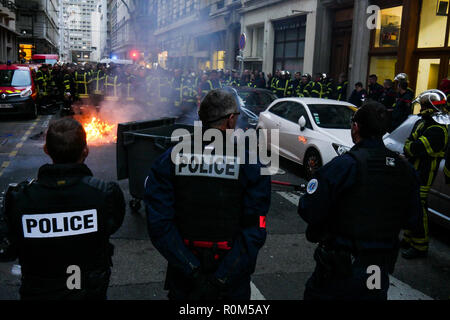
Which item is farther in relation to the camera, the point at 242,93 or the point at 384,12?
the point at 384,12

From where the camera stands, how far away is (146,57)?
43.2 m

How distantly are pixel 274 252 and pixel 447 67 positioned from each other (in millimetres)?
9408

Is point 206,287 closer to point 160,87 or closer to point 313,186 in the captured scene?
point 313,186

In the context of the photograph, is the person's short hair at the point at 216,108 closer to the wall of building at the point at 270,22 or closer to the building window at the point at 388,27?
the building window at the point at 388,27

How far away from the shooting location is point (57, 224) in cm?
213

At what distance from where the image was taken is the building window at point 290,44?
1884 cm

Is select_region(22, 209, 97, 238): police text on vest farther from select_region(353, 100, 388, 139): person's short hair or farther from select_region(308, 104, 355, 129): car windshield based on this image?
select_region(308, 104, 355, 129): car windshield

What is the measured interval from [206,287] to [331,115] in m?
6.75

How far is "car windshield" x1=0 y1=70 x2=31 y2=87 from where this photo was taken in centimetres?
1454

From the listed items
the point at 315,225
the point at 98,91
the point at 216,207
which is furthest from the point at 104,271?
the point at 98,91

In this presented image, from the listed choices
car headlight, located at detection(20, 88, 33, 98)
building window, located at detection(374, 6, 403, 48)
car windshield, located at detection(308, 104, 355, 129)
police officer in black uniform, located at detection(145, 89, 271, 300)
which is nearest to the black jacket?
police officer in black uniform, located at detection(145, 89, 271, 300)

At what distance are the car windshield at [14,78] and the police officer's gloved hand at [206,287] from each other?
14.5m

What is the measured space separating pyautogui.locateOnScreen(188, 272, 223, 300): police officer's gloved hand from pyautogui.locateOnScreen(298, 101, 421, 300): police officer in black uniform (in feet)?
2.10

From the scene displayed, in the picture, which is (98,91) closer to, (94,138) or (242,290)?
(94,138)
